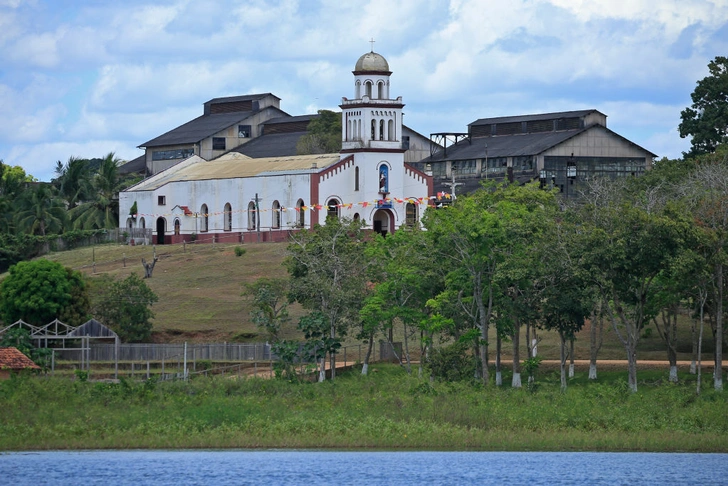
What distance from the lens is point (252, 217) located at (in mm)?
98750

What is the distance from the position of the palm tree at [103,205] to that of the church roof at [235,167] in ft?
20.5

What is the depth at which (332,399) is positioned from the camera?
51.1 metres

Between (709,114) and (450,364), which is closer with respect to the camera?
(450,364)

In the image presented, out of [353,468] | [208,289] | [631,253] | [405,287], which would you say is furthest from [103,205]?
[353,468]

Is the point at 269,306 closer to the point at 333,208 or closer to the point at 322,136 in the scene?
the point at 333,208

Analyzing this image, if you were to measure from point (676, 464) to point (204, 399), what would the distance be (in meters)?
17.1

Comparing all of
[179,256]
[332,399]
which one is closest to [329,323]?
[332,399]

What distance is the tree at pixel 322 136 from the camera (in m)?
117

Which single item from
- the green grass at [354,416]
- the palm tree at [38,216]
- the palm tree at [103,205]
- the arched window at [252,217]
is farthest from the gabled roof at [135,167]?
the green grass at [354,416]

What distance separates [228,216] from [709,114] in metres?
34.8

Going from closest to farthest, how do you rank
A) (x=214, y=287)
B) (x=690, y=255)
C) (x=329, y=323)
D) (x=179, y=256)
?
(x=690, y=255)
(x=329, y=323)
(x=214, y=287)
(x=179, y=256)

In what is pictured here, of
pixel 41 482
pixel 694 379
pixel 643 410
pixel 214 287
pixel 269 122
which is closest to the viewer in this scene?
pixel 41 482

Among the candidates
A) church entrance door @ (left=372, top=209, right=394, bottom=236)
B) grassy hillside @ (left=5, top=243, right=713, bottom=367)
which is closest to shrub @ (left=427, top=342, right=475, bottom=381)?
grassy hillside @ (left=5, top=243, right=713, bottom=367)

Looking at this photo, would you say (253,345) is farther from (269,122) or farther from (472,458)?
(269,122)
